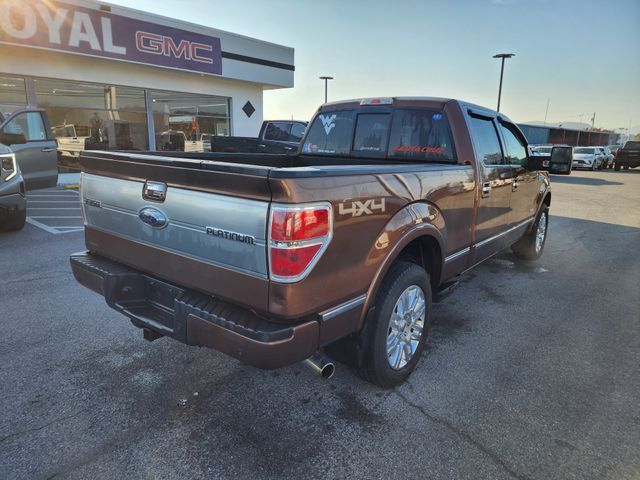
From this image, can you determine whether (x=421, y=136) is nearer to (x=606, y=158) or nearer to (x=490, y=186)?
(x=490, y=186)

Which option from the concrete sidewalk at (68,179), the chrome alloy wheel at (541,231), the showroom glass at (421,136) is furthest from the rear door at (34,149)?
the chrome alloy wheel at (541,231)

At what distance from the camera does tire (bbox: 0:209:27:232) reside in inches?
276

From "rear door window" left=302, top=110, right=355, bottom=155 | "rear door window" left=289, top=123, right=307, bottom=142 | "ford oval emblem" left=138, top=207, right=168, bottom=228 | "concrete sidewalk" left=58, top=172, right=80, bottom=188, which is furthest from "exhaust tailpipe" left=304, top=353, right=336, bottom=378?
"concrete sidewalk" left=58, top=172, right=80, bottom=188

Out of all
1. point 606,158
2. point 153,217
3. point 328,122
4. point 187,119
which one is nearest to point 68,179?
point 187,119

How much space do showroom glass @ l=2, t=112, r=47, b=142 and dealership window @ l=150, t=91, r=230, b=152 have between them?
7707 millimetres

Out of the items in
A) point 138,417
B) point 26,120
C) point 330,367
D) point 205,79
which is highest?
point 205,79

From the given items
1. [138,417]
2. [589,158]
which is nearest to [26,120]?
[138,417]

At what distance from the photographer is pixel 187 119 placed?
1741cm

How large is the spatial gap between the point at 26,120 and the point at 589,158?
30.6 meters

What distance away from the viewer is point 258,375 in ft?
10.3

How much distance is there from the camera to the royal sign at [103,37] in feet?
36.9

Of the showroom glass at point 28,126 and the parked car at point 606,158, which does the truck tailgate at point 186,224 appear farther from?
the parked car at point 606,158

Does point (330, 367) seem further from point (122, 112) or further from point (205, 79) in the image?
point (205, 79)

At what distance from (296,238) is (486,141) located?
9.49 feet
